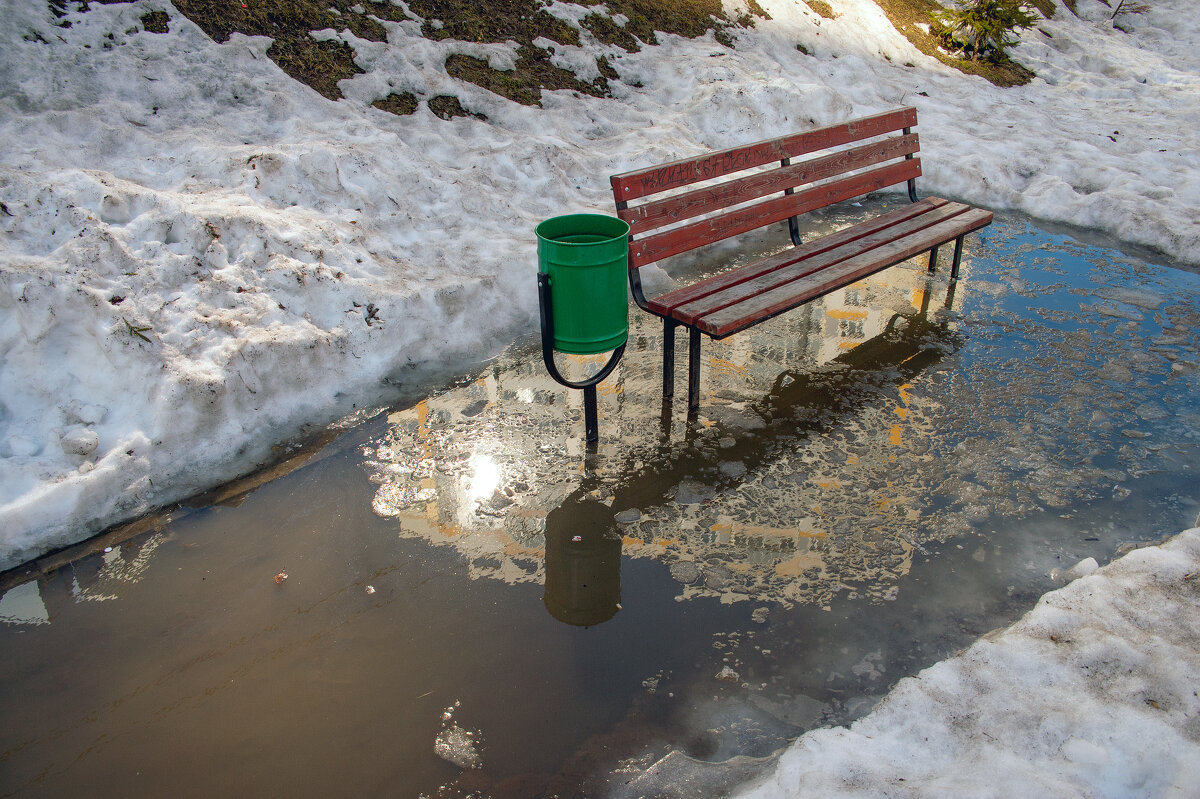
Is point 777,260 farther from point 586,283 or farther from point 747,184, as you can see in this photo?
point 586,283

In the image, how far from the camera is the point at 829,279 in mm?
4742

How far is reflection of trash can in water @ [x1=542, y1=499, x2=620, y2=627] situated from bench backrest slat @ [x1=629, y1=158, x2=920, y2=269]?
1481 mm

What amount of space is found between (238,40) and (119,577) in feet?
18.2

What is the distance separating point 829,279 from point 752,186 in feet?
2.81

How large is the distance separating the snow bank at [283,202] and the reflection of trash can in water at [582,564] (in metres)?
1.70

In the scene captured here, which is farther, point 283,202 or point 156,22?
point 156,22

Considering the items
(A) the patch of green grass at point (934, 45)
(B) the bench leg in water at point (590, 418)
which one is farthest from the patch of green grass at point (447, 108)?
(A) the patch of green grass at point (934, 45)

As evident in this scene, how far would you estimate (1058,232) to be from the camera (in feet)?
24.1

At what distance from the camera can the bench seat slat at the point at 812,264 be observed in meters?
4.31

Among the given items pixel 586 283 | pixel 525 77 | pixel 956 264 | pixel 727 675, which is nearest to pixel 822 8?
pixel 525 77

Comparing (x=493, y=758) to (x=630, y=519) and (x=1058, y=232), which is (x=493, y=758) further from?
(x=1058, y=232)

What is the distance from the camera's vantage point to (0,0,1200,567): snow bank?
13.5 feet

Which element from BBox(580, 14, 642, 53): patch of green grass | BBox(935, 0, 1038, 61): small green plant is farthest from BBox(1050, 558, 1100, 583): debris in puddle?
BBox(935, 0, 1038, 61): small green plant

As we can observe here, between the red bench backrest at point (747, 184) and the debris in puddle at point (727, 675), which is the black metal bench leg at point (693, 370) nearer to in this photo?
the red bench backrest at point (747, 184)
